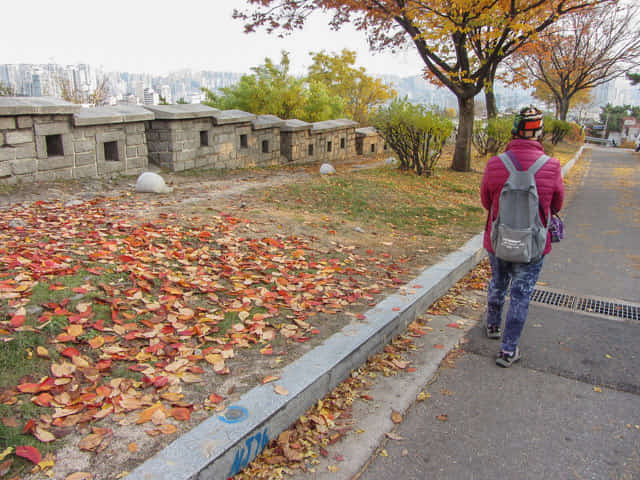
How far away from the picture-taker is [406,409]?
3070mm

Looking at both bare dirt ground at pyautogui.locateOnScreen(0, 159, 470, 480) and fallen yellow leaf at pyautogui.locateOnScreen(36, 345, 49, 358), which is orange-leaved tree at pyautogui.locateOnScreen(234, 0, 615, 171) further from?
fallen yellow leaf at pyautogui.locateOnScreen(36, 345, 49, 358)

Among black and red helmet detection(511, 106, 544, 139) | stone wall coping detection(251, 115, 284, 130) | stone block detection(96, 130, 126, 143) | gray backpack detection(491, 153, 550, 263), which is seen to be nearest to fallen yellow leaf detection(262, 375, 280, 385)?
gray backpack detection(491, 153, 550, 263)

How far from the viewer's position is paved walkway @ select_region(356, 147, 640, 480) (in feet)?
8.34

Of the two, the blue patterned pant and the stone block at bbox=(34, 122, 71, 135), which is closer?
the blue patterned pant

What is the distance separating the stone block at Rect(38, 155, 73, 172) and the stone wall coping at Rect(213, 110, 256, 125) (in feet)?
12.4

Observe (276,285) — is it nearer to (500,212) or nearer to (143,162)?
(500,212)

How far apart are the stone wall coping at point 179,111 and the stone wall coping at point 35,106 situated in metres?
2.00

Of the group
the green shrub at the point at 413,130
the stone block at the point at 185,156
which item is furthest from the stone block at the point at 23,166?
the green shrub at the point at 413,130

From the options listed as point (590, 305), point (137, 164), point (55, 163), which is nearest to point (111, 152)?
point (137, 164)

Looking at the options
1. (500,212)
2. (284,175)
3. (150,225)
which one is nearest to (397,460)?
(500,212)

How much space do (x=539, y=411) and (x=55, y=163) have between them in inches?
316

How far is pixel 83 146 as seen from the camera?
8352 millimetres

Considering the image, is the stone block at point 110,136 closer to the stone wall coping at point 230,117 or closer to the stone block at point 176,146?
the stone block at point 176,146

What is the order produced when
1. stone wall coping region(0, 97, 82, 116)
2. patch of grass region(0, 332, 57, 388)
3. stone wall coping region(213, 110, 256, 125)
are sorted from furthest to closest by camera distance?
stone wall coping region(213, 110, 256, 125)
stone wall coping region(0, 97, 82, 116)
patch of grass region(0, 332, 57, 388)
